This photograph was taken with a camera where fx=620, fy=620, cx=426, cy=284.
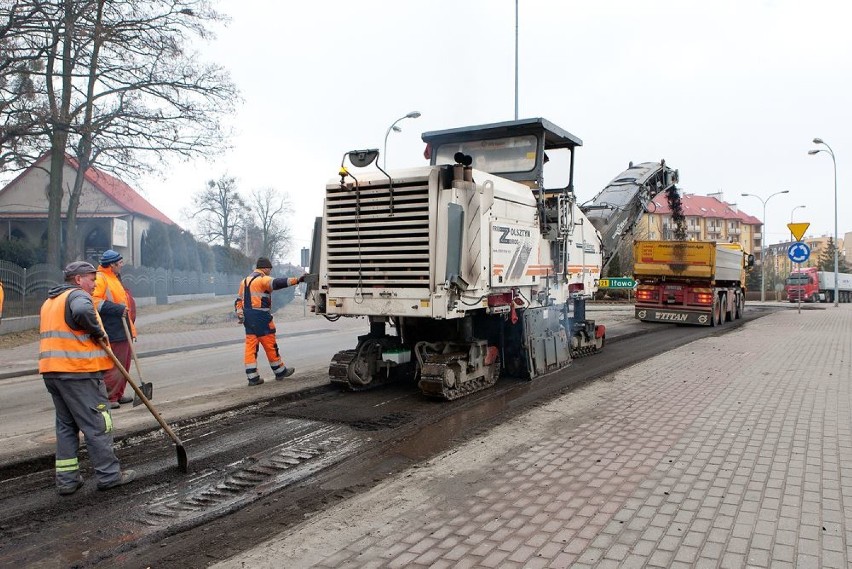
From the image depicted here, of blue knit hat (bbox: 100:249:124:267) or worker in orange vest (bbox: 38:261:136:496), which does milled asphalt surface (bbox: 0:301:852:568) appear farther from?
blue knit hat (bbox: 100:249:124:267)

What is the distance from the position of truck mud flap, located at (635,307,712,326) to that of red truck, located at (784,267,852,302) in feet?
86.8

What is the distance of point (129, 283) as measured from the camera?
2614cm

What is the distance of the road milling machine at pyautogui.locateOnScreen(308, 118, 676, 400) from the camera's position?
22.0 feet

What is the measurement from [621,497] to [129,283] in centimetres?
2598

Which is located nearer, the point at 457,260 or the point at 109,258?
the point at 457,260

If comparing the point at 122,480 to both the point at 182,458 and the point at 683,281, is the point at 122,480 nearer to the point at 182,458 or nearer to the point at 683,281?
the point at 182,458

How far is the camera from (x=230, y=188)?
59.0m

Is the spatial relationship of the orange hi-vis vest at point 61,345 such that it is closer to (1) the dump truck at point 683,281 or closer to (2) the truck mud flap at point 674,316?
(1) the dump truck at point 683,281

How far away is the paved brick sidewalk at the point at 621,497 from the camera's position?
3439mm

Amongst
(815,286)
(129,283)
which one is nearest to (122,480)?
(129,283)

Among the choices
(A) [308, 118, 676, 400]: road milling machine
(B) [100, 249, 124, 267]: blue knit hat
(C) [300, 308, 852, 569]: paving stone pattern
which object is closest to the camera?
(C) [300, 308, 852, 569]: paving stone pattern

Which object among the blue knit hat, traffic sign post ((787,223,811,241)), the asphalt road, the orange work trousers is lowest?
the asphalt road

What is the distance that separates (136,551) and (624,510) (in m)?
2.99

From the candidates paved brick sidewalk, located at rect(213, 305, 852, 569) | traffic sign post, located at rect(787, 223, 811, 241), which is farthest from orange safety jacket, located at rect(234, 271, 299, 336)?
traffic sign post, located at rect(787, 223, 811, 241)
